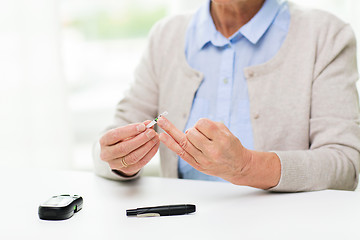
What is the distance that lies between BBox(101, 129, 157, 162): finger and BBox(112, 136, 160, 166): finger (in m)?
0.01

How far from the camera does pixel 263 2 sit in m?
1.34

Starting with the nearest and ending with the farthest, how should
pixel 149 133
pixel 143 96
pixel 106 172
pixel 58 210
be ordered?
1. pixel 58 210
2. pixel 149 133
3. pixel 106 172
4. pixel 143 96

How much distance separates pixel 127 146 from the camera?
3.25 feet

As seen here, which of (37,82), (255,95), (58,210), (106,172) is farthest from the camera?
(37,82)

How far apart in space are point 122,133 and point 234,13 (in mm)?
581

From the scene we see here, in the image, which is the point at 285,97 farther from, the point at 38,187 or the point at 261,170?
the point at 38,187

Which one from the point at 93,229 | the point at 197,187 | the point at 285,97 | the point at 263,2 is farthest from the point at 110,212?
the point at 263,2

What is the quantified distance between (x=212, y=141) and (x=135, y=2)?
1651mm

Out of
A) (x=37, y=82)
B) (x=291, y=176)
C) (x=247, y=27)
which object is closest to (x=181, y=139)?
(x=291, y=176)

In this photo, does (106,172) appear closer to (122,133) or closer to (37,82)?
(122,133)

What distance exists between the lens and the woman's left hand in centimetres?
90

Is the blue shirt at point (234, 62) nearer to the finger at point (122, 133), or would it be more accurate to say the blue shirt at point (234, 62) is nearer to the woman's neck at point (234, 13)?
the woman's neck at point (234, 13)

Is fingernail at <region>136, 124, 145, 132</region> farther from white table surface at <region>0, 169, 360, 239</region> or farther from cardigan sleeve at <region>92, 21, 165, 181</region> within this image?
cardigan sleeve at <region>92, 21, 165, 181</region>

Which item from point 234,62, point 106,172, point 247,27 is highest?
point 247,27
